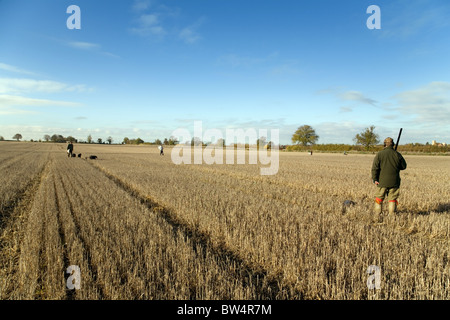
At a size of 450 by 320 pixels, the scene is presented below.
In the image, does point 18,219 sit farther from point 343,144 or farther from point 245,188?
point 343,144

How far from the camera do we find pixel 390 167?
713cm

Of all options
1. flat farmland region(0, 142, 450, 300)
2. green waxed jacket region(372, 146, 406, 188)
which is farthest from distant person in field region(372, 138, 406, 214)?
flat farmland region(0, 142, 450, 300)

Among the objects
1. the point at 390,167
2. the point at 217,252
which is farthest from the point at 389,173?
the point at 217,252

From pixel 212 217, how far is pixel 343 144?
299 feet

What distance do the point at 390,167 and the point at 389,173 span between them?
0.62ft

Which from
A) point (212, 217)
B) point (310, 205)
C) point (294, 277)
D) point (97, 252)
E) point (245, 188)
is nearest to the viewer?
point (294, 277)

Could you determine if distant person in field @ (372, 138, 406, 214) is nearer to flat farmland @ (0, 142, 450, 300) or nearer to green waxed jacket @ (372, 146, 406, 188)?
green waxed jacket @ (372, 146, 406, 188)

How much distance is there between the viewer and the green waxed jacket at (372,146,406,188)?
23.2ft

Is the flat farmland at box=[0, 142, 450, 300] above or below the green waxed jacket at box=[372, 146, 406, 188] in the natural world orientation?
below

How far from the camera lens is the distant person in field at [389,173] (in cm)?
709

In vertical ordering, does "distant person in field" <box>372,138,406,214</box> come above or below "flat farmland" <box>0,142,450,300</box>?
above

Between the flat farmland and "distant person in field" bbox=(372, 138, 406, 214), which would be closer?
the flat farmland
